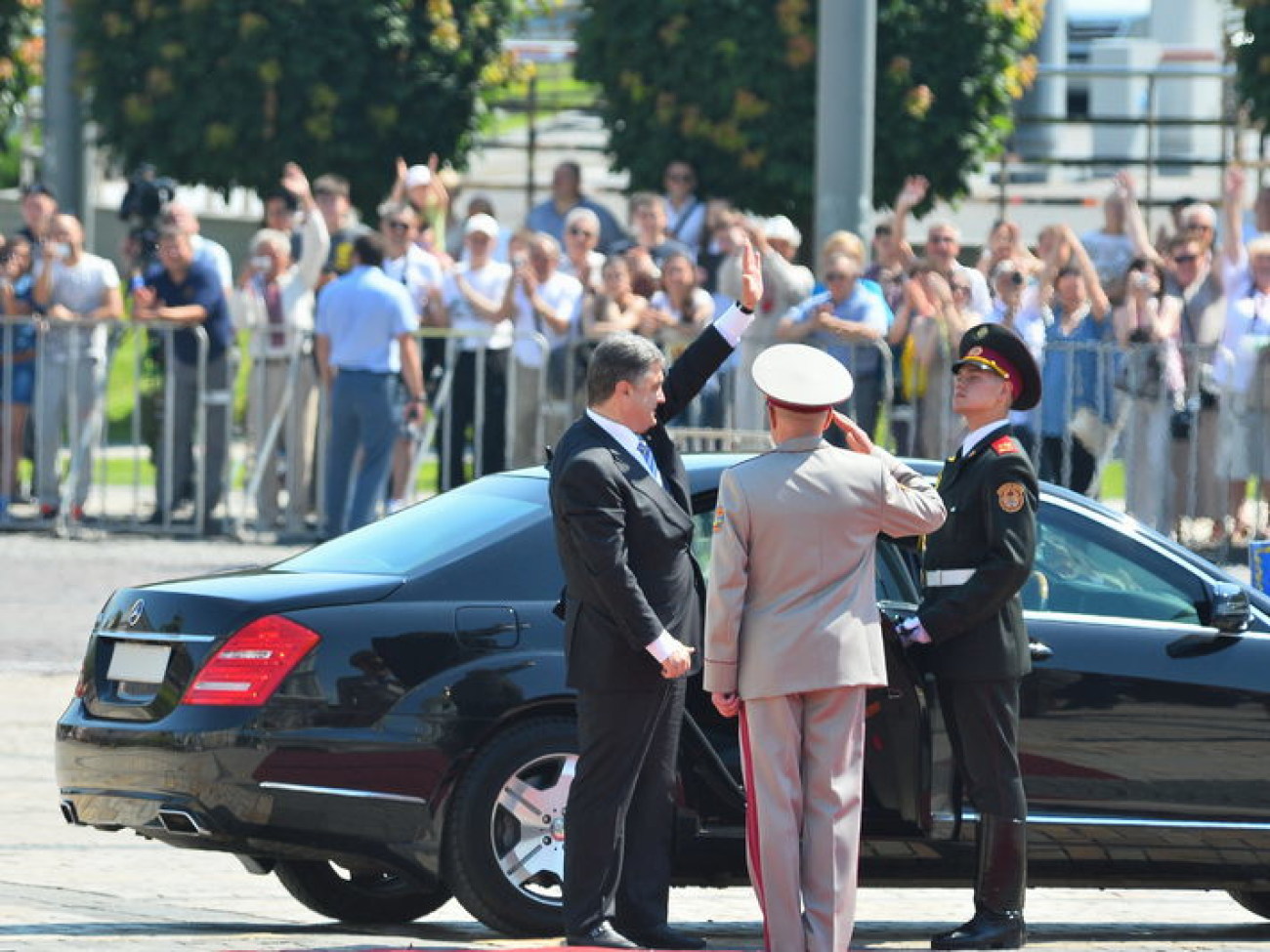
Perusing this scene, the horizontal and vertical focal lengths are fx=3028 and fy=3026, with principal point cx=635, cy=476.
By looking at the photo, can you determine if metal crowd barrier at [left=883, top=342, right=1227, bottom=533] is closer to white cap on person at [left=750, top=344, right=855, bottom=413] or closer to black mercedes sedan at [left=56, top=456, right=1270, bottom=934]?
black mercedes sedan at [left=56, top=456, right=1270, bottom=934]

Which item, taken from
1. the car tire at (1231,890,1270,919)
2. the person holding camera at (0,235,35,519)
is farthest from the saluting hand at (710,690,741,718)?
the person holding camera at (0,235,35,519)

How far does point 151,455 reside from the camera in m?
18.7

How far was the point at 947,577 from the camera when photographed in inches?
331

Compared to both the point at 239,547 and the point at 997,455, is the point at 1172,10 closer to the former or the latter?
the point at 239,547

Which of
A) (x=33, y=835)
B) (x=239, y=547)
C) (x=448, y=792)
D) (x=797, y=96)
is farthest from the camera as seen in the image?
(x=797, y=96)

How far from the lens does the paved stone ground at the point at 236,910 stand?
27.3ft

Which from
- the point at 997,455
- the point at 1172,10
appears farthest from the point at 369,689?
the point at 1172,10

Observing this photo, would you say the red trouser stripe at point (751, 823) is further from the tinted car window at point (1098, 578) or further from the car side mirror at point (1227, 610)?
the car side mirror at point (1227, 610)

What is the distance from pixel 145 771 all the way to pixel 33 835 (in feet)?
6.56

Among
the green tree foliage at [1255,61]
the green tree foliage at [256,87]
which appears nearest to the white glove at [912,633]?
the green tree foliage at [1255,61]

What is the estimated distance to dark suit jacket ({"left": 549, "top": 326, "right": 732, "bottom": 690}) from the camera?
7.82 m

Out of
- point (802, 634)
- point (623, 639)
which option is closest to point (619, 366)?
point (623, 639)

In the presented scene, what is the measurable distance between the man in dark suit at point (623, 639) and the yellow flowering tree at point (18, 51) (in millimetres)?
18920

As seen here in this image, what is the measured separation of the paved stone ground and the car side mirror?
0.93 metres
